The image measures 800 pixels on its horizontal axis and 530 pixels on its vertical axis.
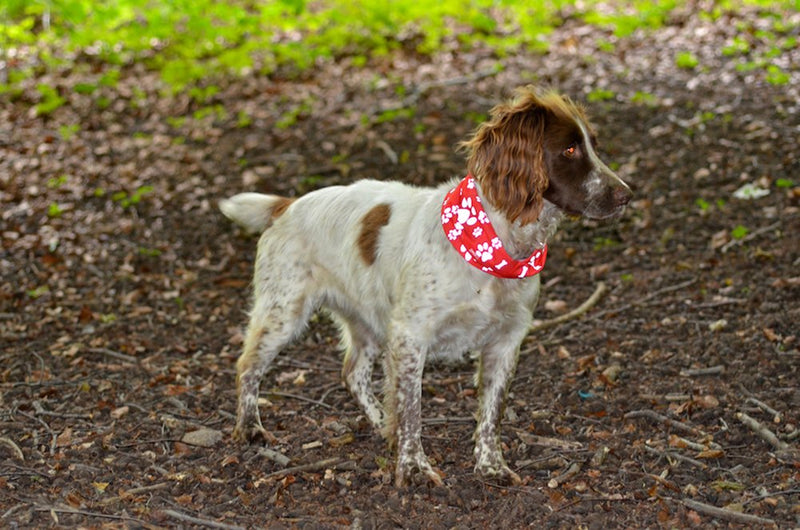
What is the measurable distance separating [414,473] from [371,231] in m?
1.30

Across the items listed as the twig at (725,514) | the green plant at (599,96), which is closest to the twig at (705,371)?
the twig at (725,514)

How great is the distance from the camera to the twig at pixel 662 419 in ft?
15.9

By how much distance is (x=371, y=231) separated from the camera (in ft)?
15.8

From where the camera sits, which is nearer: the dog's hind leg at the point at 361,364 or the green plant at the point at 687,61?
the dog's hind leg at the point at 361,364

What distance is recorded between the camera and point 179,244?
8391 mm

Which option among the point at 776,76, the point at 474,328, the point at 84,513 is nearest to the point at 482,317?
the point at 474,328

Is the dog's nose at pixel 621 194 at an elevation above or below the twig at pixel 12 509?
above

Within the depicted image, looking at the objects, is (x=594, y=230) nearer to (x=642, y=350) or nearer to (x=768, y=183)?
(x=768, y=183)

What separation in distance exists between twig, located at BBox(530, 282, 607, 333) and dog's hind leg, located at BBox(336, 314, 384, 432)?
1.33m

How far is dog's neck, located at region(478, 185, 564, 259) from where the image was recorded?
172 inches

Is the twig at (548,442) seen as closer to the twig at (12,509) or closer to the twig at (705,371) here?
the twig at (705,371)

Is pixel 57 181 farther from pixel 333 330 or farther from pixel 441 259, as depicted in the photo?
pixel 441 259

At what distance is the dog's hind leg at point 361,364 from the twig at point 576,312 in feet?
4.38

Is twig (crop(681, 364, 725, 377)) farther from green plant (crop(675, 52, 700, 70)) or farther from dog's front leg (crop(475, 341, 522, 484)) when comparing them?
green plant (crop(675, 52, 700, 70))
